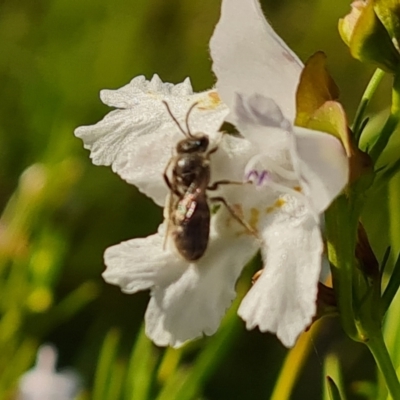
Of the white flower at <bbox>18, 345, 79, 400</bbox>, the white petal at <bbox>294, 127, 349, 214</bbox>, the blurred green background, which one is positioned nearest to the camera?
the white petal at <bbox>294, 127, 349, 214</bbox>

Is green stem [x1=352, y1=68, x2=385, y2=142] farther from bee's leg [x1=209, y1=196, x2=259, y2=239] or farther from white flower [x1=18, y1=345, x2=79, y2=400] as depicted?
white flower [x1=18, y1=345, x2=79, y2=400]

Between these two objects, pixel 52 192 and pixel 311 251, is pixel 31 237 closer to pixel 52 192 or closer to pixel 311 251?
pixel 52 192

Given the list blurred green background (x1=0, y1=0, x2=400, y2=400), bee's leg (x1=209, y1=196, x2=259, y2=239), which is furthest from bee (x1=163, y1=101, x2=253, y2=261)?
blurred green background (x1=0, y1=0, x2=400, y2=400)

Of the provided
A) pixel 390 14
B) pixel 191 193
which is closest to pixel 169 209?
pixel 191 193

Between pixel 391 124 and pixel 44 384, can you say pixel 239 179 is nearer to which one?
pixel 391 124

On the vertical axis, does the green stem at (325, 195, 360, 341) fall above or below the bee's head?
below

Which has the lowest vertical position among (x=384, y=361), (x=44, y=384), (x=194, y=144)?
(x=44, y=384)

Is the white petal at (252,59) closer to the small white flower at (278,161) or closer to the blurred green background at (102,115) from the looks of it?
the small white flower at (278,161)
